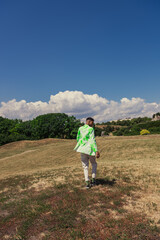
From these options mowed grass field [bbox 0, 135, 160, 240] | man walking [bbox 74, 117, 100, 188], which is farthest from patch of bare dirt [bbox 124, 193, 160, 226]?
man walking [bbox 74, 117, 100, 188]

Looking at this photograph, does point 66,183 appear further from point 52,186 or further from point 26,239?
point 26,239

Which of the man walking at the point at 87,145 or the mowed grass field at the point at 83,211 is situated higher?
the man walking at the point at 87,145

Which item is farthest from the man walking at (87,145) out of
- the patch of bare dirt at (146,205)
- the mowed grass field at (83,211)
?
the patch of bare dirt at (146,205)

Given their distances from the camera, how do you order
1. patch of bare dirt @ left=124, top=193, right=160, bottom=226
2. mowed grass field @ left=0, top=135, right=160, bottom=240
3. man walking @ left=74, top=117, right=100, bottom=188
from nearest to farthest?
mowed grass field @ left=0, top=135, right=160, bottom=240 → patch of bare dirt @ left=124, top=193, right=160, bottom=226 → man walking @ left=74, top=117, right=100, bottom=188

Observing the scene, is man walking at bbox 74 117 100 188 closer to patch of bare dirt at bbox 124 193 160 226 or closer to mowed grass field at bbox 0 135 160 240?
mowed grass field at bbox 0 135 160 240

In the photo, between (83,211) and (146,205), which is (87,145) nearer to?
(83,211)

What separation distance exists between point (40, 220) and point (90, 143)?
3195 mm

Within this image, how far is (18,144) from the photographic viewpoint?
4281 centimetres

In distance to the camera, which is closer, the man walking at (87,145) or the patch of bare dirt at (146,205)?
the patch of bare dirt at (146,205)

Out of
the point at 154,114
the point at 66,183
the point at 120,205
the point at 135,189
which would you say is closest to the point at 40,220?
the point at 120,205

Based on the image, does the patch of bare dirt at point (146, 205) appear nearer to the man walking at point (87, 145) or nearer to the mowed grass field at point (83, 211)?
the mowed grass field at point (83, 211)

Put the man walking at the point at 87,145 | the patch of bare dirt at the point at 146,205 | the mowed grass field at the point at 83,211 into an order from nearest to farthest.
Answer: the mowed grass field at the point at 83,211 → the patch of bare dirt at the point at 146,205 → the man walking at the point at 87,145

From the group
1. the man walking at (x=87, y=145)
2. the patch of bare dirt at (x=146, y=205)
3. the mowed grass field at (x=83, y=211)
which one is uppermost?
the man walking at (x=87, y=145)

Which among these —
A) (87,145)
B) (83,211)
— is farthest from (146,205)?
(87,145)
